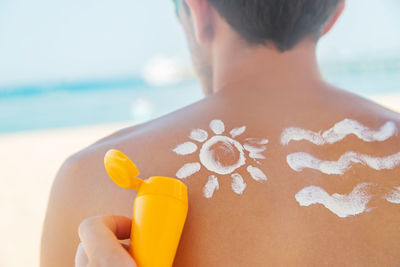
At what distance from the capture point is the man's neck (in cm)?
69

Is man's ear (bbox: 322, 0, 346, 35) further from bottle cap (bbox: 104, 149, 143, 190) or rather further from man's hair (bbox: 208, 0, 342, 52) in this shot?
bottle cap (bbox: 104, 149, 143, 190)

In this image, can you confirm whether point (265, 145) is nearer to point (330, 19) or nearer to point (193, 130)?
point (193, 130)

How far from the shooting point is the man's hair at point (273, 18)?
70 cm

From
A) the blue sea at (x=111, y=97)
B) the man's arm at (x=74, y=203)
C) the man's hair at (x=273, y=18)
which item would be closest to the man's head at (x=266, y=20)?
the man's hair at (x=273, y=18)

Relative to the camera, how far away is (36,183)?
234 cm

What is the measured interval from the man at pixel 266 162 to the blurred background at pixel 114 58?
471 cm

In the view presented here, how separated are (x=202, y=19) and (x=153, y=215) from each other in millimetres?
525

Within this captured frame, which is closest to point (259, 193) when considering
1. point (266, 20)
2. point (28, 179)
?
point (266, 20)

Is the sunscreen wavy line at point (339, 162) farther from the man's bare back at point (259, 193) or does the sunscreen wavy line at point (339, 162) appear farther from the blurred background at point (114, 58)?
the blurred background at point (114, 58)

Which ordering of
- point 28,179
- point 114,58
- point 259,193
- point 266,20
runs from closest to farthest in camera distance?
point 259,193, point 266,20, point 28,179, point 114,58

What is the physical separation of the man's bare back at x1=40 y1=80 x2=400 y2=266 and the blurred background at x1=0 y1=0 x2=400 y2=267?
185 inches

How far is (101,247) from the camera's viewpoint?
15.2 inches

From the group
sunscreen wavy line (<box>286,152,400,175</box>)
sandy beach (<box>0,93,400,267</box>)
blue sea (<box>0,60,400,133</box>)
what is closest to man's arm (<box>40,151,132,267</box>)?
sunscreen wavy line (<box>286,152,400,175</box>)

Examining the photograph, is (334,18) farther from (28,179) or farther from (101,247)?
(28,179)
